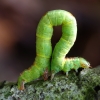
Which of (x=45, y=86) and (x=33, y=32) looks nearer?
(x=45, y=86)

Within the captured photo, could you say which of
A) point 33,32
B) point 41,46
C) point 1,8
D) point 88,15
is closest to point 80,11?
point 88,15

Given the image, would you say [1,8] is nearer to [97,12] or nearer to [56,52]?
[97,12]

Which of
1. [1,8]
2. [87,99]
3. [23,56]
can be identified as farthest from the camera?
[23,56]

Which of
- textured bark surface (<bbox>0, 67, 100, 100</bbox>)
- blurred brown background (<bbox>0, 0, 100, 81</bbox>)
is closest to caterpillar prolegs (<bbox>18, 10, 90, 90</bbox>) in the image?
textured bark surface (<bbox>0, 67, 100, 100</bbox>)

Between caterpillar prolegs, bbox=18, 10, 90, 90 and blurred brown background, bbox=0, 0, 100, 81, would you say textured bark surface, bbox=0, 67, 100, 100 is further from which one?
blurred brown background, bbox=0, 0, 100, 81

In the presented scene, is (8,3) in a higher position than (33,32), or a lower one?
higher

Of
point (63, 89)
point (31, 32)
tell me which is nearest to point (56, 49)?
point (63, 89)
